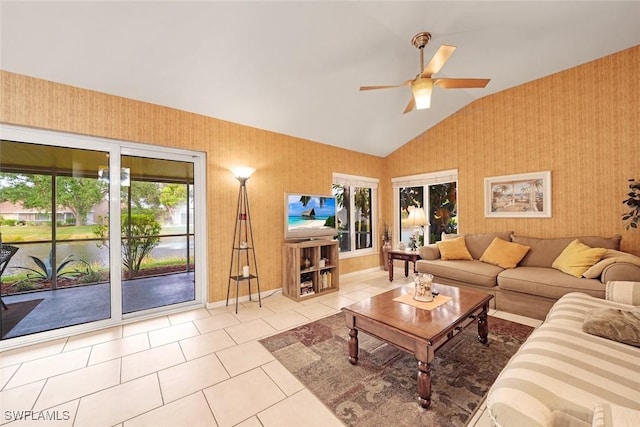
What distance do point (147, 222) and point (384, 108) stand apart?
3814 mm

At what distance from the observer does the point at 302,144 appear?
4312mm

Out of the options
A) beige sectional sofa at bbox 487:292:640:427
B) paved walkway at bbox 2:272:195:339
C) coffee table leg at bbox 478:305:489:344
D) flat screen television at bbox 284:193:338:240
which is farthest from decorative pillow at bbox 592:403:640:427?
paved walkway at bbox 2:272:195:339

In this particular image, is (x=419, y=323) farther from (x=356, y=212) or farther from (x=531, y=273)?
(x=356, y=212)

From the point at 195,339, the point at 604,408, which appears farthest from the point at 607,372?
the point at 195,339

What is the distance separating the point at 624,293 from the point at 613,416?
6.09 ft

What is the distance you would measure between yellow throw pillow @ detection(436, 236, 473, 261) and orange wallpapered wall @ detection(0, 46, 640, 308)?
54 cm

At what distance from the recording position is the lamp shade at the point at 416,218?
14.9ft

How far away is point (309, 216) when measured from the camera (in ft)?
13.5

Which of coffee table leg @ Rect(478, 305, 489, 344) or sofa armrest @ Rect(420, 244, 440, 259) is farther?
sofa armrest @ Rect(420, 244, 440, 259)

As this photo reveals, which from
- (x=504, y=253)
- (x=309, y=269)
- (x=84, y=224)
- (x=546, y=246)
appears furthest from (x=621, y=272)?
(x=84, y=224)

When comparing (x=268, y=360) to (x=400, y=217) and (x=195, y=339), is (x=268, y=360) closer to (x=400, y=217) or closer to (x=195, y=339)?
(x=195, y=339)

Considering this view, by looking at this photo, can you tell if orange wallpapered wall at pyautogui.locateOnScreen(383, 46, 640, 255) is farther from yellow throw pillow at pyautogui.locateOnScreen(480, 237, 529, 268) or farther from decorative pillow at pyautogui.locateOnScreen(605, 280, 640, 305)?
decorative pillow at pyautogui.locateOnScreen(605, 280, 640, 305)

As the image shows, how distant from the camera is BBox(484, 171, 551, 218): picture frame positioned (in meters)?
3.64

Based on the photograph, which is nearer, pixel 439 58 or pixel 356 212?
pixel 439 58
